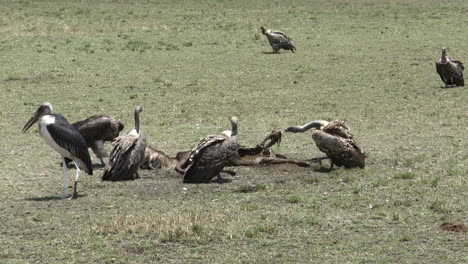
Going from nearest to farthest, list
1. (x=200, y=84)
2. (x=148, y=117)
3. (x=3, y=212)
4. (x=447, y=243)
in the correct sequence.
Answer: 1. (x=447, y=243)
2. (x=3, y=212)
3. (x=148, y=117)
4. (x=200, y=84)

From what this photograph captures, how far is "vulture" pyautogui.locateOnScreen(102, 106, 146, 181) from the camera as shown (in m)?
11.8

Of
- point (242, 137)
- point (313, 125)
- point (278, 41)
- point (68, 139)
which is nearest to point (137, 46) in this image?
point (278, 41)

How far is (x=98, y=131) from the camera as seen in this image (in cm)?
1307

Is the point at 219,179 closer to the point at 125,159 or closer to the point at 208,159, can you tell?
the point at 208,159

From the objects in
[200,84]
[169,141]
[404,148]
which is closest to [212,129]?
[169,141]

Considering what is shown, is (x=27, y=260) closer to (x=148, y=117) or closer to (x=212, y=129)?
(x=212, y=129)

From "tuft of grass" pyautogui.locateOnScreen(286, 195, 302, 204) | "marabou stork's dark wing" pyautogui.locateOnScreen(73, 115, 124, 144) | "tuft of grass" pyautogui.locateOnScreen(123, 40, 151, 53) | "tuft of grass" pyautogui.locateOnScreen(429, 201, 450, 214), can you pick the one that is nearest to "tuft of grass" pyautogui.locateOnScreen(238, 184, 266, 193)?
"tuft of grass" pyautogui.locateOnScreen(286, 195, 302, 204)

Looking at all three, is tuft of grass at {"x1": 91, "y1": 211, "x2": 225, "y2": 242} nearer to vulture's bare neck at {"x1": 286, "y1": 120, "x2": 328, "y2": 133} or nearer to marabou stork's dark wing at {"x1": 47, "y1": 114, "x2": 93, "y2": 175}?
marabou stork's dark wing at {"x1": 47, "y1": 114, "x2": 93, "y2": 175}

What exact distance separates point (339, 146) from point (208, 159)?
78.1 inches

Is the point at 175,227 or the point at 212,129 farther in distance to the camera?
the point at 212,129

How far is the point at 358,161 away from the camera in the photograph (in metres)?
12.6

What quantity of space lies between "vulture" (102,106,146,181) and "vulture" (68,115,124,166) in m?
1.08

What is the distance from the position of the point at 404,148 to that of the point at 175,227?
21.1 ft

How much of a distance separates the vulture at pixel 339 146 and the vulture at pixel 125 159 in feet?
8.54
